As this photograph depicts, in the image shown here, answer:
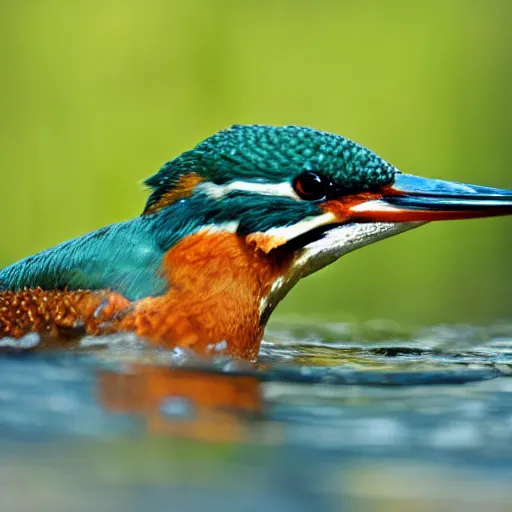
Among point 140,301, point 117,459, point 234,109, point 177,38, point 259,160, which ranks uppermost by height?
point 177,38

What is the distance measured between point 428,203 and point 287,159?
30.3 inches

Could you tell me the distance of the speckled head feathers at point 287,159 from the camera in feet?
19.0

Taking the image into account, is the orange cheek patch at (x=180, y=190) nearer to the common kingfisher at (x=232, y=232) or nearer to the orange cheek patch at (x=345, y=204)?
the common kingfisher at (x=232, y=232)

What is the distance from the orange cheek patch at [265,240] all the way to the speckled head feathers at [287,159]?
283 millimetres

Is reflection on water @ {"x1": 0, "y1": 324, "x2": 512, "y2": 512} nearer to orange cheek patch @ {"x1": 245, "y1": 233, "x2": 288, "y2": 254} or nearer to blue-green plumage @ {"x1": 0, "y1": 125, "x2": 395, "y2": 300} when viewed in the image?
blue-green plumage @ {"x1": 0, "y1": 125, "x2": 395, "y2": 300}

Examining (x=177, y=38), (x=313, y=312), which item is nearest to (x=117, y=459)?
(x=313, y=312)

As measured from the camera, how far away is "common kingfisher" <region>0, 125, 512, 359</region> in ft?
18.6

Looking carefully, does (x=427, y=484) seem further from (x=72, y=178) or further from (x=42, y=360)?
(x=72, y=178)

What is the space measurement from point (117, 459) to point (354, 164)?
8.29ft

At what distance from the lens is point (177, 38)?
13422 mm

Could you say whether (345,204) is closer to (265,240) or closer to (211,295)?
(265,240)

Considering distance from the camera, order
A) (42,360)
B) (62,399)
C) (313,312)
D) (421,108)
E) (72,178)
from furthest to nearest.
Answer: (421,108), (72,178), (313,312), (42,360), (62,399)

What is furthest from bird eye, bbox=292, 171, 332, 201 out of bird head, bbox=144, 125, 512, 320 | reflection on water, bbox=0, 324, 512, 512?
reflection on water, bbox=0, 324, 512, 512

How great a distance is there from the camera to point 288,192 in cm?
583
